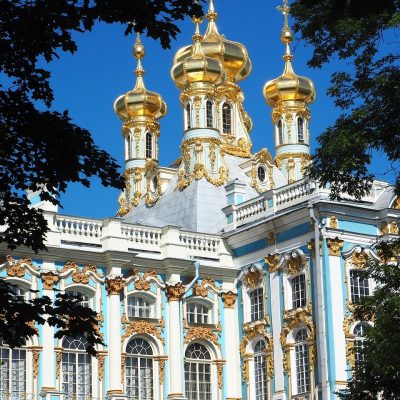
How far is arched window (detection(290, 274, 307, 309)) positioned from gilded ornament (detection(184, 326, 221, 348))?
7.82ft

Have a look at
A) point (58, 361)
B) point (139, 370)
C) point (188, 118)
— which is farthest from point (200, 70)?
point (58, 361)

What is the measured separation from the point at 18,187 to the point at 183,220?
65.9ft

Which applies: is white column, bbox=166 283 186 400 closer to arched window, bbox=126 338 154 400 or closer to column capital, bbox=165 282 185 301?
column capital, bbox=165 282 185 301

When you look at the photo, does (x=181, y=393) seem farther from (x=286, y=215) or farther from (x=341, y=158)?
(x=341, y=158)

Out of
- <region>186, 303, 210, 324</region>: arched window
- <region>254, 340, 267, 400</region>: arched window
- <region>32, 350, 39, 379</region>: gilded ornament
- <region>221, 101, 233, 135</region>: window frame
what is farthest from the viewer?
<region>221, 101, 233, 135</region>: window frame

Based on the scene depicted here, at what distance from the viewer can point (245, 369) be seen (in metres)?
28.3

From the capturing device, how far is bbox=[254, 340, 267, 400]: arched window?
2789 cm

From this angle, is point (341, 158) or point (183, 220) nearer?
point (341, 158)

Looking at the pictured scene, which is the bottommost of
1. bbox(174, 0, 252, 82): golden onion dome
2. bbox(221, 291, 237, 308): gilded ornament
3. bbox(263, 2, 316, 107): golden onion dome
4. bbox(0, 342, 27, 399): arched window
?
bbox(0, 342, 27, 399): arched window

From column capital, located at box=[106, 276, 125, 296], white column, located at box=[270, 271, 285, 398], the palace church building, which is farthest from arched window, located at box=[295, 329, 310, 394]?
column capital, located at box=[106, 276, 125, 296]

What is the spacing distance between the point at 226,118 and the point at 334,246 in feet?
35.0

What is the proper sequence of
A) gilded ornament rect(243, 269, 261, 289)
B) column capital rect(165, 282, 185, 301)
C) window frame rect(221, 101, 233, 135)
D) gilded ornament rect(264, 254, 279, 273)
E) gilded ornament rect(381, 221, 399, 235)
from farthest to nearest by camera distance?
window frame rect(221, 101, 233, 135), gilded ornament rect(243, 269, 261, 289), column capital rect(165, 282, 185, 301), gilded ornament rect(264, 254, 279, 273), gilded ornament rect(381, 221, 399, 235)

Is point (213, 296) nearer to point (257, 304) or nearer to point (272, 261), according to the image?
point (257, 304)

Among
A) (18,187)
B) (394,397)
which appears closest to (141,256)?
(394,397)
